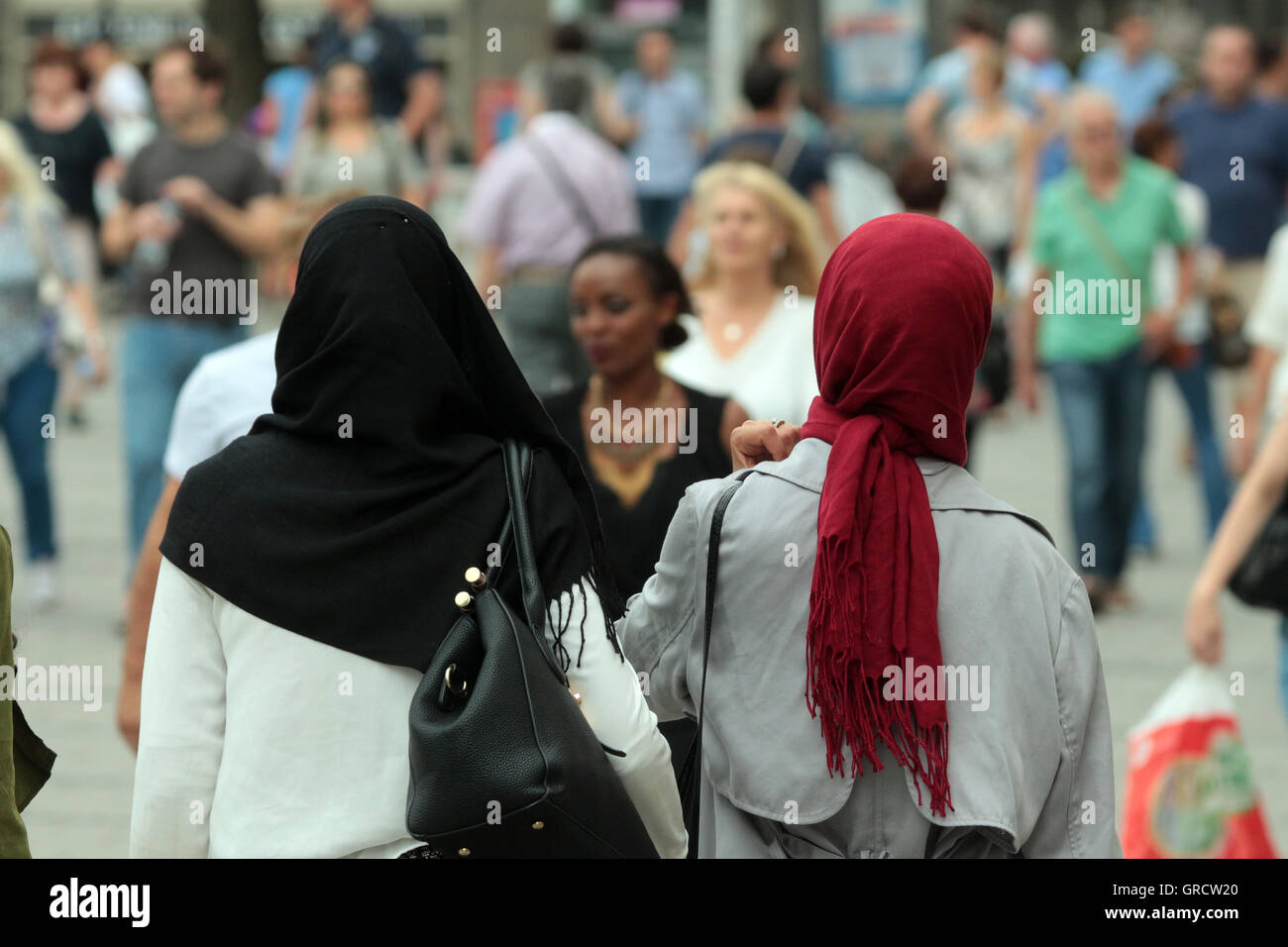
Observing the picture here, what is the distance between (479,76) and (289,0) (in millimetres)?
4193

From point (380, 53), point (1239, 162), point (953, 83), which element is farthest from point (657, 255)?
point (953, 83)

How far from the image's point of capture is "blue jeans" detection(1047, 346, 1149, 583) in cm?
872

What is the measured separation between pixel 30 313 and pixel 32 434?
1.74 feet

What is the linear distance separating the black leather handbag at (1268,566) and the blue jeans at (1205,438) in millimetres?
4554

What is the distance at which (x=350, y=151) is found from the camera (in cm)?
745

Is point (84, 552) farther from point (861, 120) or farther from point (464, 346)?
point (861, 120)

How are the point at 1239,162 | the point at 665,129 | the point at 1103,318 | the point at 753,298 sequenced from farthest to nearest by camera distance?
the point at 665,129 → the point at 1239,162 → the point at 1103,318 → the point at 753,298

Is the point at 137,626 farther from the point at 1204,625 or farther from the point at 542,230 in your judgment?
the point at 542,230

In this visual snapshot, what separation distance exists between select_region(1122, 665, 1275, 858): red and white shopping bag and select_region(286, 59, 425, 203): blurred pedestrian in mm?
2680

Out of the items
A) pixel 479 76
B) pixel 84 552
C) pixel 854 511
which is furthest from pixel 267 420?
pixel 479 76

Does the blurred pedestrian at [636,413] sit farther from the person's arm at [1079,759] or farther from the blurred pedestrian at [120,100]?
the blurred pedestrian at [120,100]

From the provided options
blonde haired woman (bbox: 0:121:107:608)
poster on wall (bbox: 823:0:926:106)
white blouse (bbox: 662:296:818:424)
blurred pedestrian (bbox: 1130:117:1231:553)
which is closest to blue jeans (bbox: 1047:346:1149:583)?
blurred pedestrian (bbox: 1130:117:1231:553)

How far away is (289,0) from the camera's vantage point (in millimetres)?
26000

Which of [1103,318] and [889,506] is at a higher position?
[889,506]
